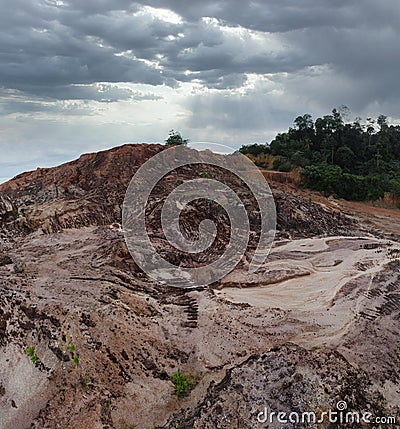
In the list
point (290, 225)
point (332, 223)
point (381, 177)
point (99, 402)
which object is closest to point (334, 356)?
point (99, 402)

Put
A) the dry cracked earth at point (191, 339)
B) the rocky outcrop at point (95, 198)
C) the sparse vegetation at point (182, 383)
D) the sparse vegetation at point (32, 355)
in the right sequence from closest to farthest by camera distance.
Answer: the dry cracked earth at point (191, 339), the sparse vegetation at point (32, 355), the sparse vegetation at point (182, 383), the rocky outcrop at point (95, 198)

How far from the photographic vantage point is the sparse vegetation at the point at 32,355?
625cm

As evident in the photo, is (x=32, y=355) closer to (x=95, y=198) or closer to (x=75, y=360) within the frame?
(x=75, y=360)

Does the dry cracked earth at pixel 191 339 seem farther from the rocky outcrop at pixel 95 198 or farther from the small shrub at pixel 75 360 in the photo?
the rocky outcrop at pixel 95 198

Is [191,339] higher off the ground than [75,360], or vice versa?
[75,360]

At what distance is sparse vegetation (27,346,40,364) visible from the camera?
246 inches

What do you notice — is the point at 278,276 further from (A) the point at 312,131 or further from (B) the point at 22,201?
(A) the point at 312,131

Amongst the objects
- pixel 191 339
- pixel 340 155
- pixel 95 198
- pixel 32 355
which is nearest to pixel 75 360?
pixel 32 355

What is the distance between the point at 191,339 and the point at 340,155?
81.9 feet

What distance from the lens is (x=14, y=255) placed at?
10156 millimetres

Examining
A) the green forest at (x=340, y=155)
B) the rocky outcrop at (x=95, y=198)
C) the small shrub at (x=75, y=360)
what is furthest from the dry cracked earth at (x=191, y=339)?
the green forest at (x=340, y=155)

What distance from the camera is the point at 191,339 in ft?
24.5

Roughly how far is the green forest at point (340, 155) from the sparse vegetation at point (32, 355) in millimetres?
19408

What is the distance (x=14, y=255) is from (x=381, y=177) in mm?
21847
